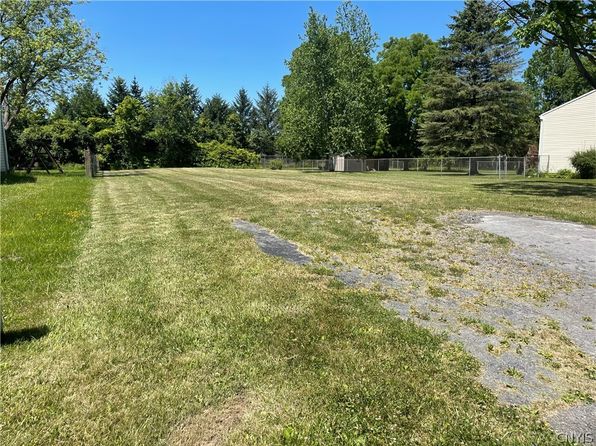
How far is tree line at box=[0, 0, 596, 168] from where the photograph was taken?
68.0 feet

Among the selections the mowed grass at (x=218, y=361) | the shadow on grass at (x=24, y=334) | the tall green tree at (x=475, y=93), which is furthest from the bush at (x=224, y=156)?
the shadow on grass at (x=24, y=334)

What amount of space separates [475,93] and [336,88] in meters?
11.4

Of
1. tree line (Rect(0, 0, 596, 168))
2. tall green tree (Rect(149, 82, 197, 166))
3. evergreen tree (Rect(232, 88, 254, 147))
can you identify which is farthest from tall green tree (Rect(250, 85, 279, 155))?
tall green tree (Rect(149, 82, 197, 166))

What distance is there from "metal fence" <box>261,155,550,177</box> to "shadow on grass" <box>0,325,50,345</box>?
27.5 m

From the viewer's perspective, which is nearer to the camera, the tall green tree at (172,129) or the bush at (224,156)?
the tall green tree at (172,129)

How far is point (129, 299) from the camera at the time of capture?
3865 mm

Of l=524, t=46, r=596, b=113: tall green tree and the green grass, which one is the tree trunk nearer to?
the green grass

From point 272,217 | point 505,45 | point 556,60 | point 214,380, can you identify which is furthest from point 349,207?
point 556,60

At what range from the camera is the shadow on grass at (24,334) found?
9.74 feet

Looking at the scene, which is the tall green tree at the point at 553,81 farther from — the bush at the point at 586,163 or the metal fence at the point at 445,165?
the bush at the point at 586,163

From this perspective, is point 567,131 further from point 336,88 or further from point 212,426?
point 212,426

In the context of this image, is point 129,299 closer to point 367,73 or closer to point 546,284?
point 546,284

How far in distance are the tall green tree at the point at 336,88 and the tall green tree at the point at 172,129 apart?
14073 millimetres

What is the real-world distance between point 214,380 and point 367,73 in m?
36.6
